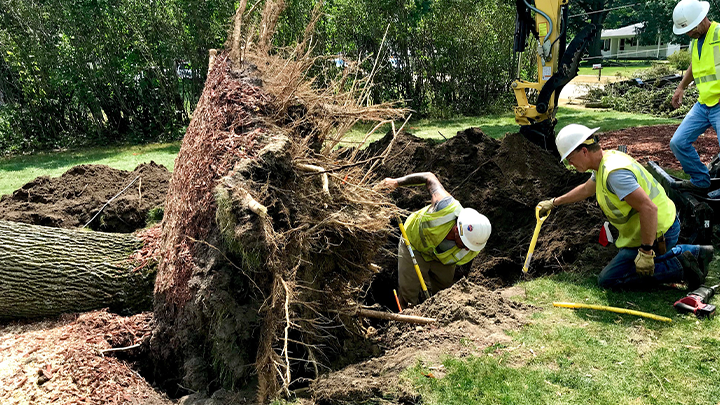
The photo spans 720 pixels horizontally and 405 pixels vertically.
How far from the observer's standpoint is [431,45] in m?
15.0

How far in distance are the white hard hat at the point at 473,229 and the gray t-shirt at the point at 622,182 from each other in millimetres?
1112

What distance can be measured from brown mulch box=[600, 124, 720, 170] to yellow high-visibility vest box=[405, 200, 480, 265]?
4.45 metres

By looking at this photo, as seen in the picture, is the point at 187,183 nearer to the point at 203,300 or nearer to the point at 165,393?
the point at 203,300

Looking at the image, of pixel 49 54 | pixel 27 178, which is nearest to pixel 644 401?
pixel 27 178

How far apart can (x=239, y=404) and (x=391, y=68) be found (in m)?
13.0

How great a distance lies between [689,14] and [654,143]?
408 centimetres

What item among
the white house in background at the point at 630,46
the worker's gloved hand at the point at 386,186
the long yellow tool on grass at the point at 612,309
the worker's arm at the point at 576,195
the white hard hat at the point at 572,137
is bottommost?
the long yellow tool on grass at the point at 612,309

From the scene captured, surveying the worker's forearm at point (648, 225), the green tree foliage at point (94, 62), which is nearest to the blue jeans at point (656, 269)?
the worker's forearm at point (648, 225)

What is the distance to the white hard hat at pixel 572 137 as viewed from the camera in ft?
13.8

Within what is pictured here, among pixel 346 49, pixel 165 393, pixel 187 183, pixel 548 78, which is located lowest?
pixel 165 393

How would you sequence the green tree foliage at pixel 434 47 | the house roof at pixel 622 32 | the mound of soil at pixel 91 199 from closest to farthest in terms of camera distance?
the mound of soil at pixel 91 199 → the green tree foliage at pixel 434 47 → the house roof at pixel 622 32

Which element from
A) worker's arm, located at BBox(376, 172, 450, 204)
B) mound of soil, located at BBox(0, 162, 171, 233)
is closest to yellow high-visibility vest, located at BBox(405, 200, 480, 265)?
worker's arm, located at BBox(376, 172, 450, 204)

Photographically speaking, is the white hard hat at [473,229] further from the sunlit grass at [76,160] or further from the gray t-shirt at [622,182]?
the sunlit grass at [76,160]

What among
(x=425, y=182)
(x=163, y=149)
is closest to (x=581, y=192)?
(x=425, y=182)
